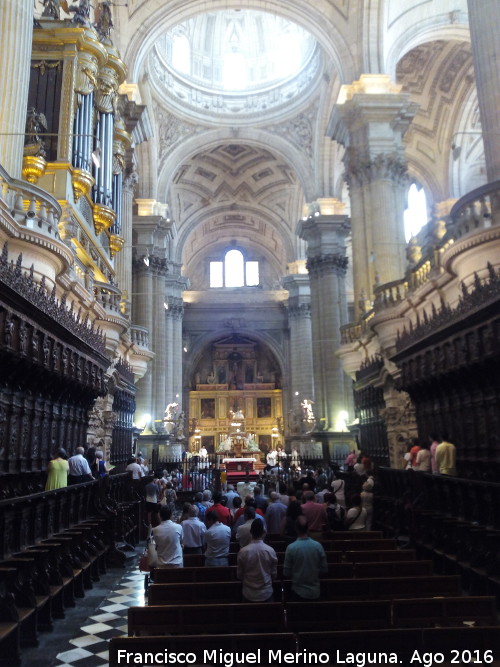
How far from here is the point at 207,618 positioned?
11.9ft

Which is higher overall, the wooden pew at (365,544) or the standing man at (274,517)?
the standing man at (274,517)

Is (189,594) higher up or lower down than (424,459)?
lower down

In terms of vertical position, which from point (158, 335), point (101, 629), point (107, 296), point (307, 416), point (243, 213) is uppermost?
point (243, 213)

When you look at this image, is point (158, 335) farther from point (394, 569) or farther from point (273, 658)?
point (273, 658)

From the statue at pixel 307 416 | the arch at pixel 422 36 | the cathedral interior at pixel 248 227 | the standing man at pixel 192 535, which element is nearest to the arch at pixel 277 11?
the cathedral interior at pixel 248 227

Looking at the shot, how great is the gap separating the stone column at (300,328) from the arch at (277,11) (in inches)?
605

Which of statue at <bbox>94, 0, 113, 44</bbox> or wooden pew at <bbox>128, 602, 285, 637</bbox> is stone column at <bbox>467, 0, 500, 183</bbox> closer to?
wooden pew at <bbox>128, 602, 285, 637</bbox>

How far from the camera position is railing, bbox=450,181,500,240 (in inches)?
336

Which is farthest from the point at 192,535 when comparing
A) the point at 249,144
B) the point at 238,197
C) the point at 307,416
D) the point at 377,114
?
the point at 238,197

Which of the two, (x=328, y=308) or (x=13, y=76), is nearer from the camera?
(x=13, y=76)

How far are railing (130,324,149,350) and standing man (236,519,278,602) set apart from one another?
14518 millimetres

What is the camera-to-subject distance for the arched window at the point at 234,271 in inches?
1578

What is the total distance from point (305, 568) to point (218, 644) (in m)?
1.36

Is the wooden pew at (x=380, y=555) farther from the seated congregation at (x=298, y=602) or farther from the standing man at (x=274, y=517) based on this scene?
the standing man at (x=274, y=517)
